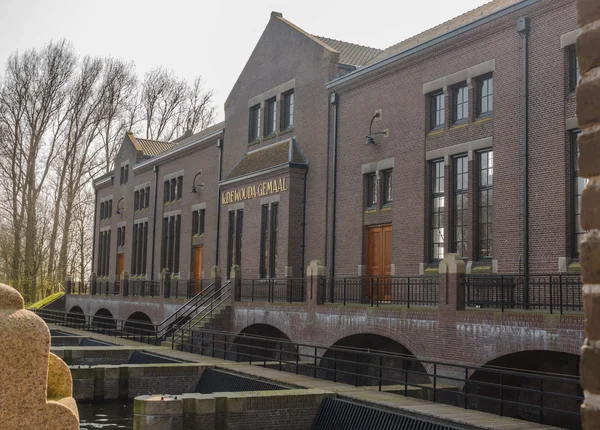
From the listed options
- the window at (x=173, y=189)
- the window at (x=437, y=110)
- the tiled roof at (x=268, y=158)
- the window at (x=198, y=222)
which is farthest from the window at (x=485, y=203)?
the window at (x=173, y=189)

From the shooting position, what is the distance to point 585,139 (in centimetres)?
208

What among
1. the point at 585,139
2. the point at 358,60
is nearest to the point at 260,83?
the point at 358,60

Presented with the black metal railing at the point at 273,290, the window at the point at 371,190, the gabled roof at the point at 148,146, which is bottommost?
the black metal railing at the point at 273,290

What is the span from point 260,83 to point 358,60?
5.00 m

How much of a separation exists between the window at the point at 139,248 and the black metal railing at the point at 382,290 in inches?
780

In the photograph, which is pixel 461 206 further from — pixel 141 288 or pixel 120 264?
pixel 120 264

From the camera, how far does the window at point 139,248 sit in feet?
138

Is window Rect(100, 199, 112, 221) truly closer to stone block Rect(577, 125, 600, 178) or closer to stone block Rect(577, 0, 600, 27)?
stone block Rect(577, 0, 600, 27)

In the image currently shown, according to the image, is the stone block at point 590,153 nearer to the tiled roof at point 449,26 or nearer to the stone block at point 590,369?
the stone block at point 590,369

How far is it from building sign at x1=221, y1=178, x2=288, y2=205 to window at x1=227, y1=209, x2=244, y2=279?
588 millimetres

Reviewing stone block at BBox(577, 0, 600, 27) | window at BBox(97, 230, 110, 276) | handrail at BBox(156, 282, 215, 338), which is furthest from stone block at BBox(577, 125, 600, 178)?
window at BBox(97, 230, 110, 276)

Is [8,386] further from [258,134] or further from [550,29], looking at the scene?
[258,134]

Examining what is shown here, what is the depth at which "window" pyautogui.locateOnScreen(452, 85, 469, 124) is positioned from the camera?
2064 centimetres

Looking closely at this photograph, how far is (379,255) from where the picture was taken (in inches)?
931
